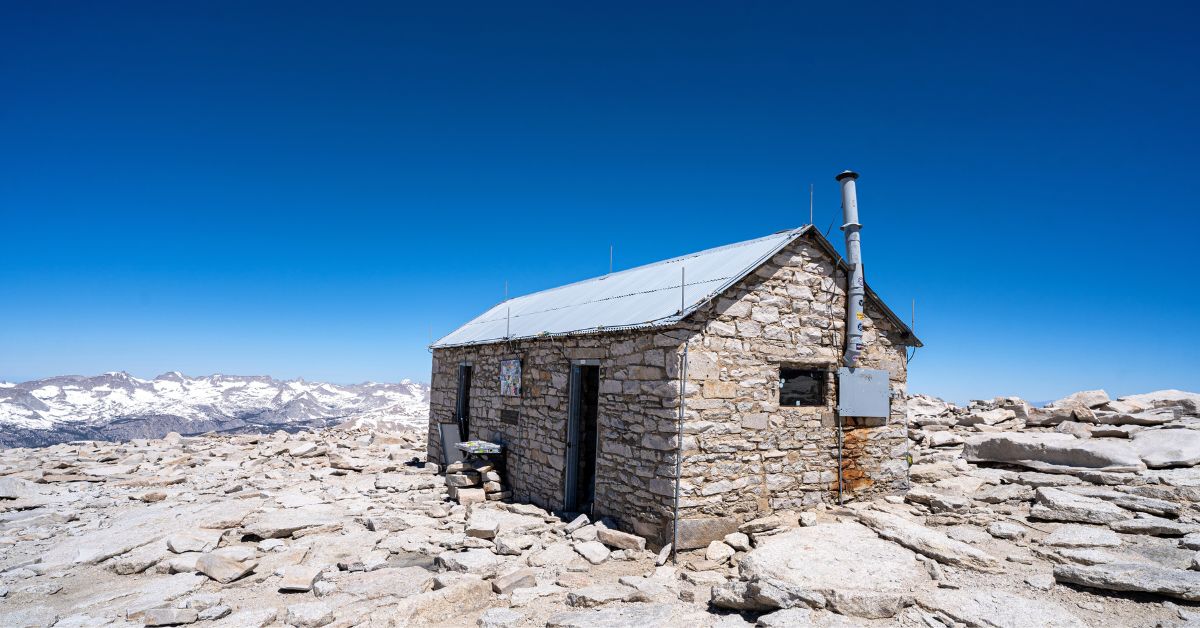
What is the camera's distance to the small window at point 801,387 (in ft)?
31.7

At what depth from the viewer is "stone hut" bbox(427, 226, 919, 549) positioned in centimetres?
872

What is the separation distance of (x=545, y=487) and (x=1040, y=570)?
7572mm

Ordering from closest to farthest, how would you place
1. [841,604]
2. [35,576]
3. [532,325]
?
1. [841,604]
2. [35,576]
3. [532,325]

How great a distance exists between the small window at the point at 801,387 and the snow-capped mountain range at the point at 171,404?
3422 cm

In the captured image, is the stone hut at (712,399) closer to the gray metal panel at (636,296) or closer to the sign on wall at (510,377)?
the gray metal panel at (636,296)

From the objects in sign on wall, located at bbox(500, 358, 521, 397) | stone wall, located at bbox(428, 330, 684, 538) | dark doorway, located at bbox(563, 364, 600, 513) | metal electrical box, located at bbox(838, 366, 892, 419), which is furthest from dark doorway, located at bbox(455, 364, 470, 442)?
metal electrical box, located at bbox(838, 366, 892, 419)

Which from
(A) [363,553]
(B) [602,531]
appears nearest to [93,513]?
(A) [363,553]

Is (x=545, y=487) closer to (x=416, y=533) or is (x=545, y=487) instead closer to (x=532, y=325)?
(x=416, y=533)

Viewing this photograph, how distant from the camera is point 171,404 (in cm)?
5875

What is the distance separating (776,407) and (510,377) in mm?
5855

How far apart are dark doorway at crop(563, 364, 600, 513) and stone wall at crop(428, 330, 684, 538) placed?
156 millimetres

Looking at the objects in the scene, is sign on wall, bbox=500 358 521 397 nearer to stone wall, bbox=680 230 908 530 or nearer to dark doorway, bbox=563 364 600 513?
dark doorway, bbox=563 364 600 513

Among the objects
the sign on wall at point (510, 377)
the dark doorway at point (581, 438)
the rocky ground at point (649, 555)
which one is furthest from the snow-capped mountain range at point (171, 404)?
the dark doorway at point (581, 438)

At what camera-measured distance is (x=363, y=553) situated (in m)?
8.98
